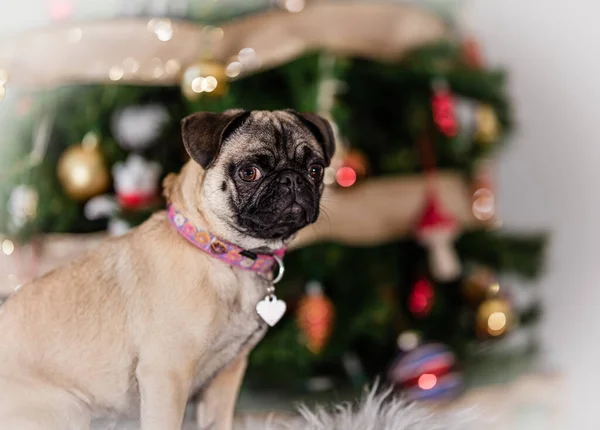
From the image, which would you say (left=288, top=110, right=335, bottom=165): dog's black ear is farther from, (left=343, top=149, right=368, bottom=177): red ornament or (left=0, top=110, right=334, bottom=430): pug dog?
(left=343, top=149, right=368, bottom=177): red ornament

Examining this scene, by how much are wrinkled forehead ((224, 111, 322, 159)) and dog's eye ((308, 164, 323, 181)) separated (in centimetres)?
3

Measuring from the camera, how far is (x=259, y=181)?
72 centimetres

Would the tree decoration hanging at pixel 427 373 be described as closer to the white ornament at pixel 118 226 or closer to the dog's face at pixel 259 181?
the white ornament at pixel 118 226

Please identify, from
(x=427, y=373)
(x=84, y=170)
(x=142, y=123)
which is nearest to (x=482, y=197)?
(x=427, y=373)

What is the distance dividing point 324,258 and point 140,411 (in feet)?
3.81

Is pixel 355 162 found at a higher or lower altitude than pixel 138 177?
higher

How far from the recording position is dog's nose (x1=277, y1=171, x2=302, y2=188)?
2.33 ft

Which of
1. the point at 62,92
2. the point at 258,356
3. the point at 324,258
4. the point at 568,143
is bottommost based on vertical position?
the point at 258,356

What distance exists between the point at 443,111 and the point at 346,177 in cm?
41

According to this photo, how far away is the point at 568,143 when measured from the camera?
2738 mm

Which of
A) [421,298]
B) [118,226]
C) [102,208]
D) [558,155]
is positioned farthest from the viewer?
[558,155]

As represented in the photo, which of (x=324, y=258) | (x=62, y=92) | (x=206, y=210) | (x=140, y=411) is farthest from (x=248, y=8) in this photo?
(x=140, y=411)

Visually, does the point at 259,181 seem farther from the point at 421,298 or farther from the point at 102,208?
the point at 421,298

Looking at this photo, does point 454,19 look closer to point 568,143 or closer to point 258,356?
point 568,143
